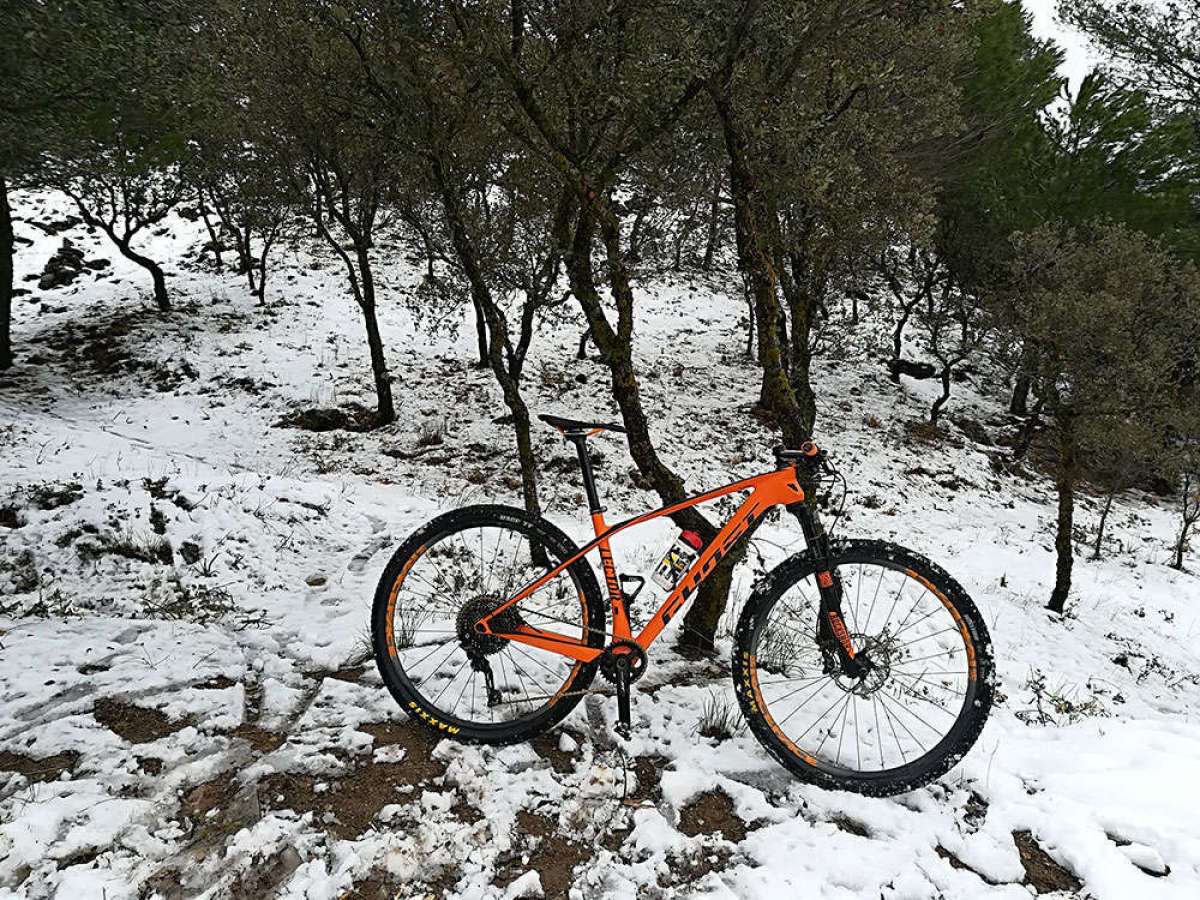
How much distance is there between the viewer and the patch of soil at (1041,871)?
2482mm

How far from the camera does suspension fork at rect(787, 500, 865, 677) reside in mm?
3027

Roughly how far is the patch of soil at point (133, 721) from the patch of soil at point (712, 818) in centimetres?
249

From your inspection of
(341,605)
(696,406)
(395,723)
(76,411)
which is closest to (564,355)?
(696,406)

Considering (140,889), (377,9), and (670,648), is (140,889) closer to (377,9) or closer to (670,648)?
(670,648)

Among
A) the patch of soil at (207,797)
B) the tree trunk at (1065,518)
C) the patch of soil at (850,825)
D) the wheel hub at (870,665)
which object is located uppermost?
the wheel hub at (870,665)

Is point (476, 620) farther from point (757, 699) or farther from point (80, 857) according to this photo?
point (80, 857)

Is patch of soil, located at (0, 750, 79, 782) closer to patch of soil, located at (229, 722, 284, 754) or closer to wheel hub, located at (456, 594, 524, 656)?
patch of soil, located at (229, 722, 284, 754)

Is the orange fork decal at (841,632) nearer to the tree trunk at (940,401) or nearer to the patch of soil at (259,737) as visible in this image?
the patch of soil at (259,737)

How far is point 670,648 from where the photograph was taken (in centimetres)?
431

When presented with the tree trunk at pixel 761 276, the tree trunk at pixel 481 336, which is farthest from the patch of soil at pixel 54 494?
the tree trunk at pixel 481 336

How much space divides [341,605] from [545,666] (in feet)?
6.79

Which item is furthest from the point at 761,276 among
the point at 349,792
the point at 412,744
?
the point at 349,792

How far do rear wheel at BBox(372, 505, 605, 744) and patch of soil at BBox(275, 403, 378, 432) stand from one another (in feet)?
44.0

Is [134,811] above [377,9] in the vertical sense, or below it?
below
